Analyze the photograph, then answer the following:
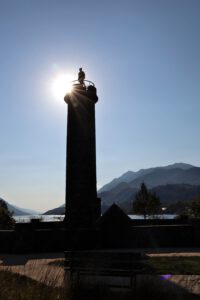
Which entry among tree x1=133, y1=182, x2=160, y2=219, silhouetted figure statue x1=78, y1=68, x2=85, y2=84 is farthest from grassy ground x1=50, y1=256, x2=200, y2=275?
tree x1=133, y1=182, x2=160, y2=219

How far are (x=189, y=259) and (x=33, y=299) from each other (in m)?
10.3

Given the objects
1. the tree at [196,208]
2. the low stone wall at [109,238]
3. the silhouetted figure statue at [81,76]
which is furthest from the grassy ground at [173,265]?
the tree at [196,208]

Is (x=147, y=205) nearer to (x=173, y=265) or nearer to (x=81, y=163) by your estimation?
(x=81, y=163)

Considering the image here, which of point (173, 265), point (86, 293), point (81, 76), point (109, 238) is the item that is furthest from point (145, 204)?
point (86, 293)

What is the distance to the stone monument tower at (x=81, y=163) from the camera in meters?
21.9

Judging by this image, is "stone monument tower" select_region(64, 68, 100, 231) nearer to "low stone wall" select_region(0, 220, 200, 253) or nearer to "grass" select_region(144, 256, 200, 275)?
"low stone wall" select_region(0, 220, 200, 253)

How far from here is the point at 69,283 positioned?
26.3ft

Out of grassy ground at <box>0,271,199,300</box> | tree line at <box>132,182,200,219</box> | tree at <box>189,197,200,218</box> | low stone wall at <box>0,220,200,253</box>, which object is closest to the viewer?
grassy ground at <box>0,271,199,300</box>

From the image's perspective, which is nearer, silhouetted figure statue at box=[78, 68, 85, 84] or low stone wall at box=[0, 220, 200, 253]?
low stone wall at box=[0, 220, 200, 253]

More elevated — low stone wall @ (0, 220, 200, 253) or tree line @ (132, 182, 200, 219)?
tree line @ (132, 182, 200, 219)

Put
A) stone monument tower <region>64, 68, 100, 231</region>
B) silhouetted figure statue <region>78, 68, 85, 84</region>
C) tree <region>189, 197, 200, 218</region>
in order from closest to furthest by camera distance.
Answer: stone monument tower <region>64, 68, 100, 231</region>, silhouetted figure statue <region>78, 68, 85, 84</region>, tree <region>189, 197, 200, 218</region>

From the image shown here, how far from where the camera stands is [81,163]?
22.4 m

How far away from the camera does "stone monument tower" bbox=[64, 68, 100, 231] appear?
2191 centimetres

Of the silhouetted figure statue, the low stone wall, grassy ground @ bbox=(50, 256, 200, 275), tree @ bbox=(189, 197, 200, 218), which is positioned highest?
the silhouetted figure statue
